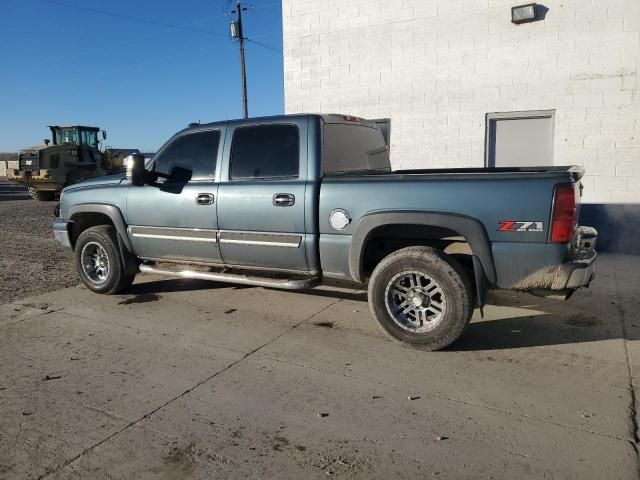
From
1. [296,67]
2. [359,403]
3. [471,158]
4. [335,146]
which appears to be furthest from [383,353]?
[296,67]

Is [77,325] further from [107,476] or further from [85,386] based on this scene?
[107,476]

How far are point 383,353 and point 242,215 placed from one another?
191cm

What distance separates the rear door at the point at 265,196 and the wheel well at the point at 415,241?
0.64 meters

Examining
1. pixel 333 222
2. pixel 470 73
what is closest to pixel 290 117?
pixel 333 222

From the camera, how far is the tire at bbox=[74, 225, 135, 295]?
6.02m

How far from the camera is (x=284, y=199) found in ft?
15.9

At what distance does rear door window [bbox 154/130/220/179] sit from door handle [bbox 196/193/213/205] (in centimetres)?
22

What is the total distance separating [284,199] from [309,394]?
1.91 meters

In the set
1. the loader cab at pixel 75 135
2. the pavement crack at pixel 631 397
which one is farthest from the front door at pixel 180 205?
the loader cab at pixel 75 135

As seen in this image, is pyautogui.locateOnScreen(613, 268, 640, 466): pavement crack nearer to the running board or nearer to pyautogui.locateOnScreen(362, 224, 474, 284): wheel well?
pyautogui.locateOnScreen(362, 224, 474, 284): wheel well

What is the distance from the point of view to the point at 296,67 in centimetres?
1095

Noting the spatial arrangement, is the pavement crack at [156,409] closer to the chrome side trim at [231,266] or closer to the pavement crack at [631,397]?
the chrome side trim at [231,266]

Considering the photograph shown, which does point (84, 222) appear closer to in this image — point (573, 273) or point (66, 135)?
point (573, 273)

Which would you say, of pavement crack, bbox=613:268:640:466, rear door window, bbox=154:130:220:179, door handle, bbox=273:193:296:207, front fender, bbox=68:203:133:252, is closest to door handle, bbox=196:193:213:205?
rear door window, bbox=154:130:220:179
